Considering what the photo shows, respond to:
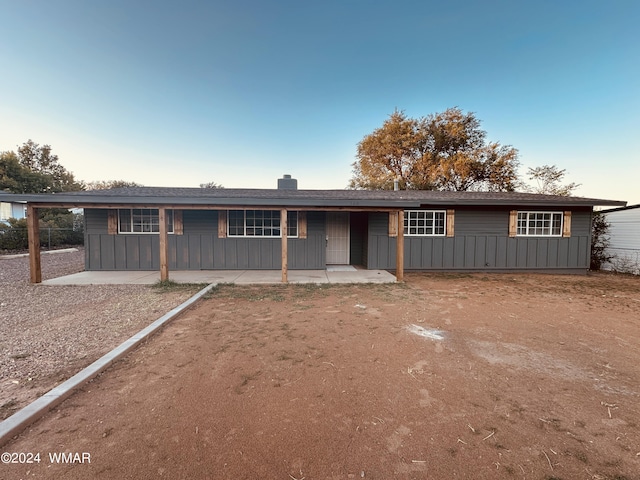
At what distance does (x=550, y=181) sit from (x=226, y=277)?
67.6 ft

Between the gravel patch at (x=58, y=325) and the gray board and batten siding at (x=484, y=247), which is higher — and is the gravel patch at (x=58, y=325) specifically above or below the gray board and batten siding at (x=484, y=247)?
below

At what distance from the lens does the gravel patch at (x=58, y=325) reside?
2396 mm

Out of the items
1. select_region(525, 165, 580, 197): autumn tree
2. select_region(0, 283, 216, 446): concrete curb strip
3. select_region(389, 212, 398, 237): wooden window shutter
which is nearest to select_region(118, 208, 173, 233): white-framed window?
select_region(0, 283, 216, 446): concrete curb strip

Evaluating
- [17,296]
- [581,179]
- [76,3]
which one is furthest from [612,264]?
[76,3]

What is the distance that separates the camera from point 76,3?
8117 millimetres

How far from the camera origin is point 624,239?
30.9 ft

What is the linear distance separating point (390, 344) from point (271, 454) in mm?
2099

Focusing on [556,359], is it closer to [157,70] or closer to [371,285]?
[371,285]

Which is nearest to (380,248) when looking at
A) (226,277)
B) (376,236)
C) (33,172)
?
(376,236)

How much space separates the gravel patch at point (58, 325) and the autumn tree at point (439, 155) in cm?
1837

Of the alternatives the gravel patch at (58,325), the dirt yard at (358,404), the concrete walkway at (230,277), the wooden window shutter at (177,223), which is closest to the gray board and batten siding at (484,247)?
the concrete walkway at (230,277)

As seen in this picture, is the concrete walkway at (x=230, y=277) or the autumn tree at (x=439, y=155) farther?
the autumn tree at (x=439, y=155)

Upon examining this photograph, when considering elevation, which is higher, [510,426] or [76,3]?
[76,3]

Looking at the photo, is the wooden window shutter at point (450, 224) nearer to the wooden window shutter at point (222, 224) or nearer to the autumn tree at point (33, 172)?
the wooden window shutter at point (222, 224)
